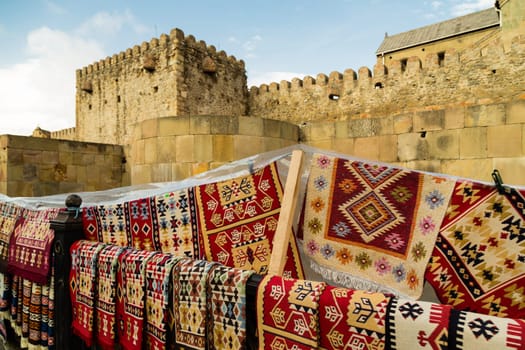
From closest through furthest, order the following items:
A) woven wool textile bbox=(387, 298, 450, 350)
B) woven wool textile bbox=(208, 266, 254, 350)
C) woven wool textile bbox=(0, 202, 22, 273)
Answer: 1. woven wool textile bbox=(387, 298, 450, 350)
2. woven wool textile bbox=(208, 266, 254, 350)
3. woven wool textile bbox=(0, 202, 22, 273)

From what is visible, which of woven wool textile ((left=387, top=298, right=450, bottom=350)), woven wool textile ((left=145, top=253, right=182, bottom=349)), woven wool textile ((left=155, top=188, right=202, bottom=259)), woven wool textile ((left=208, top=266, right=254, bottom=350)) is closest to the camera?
woven wool textile ((left=387, top=298, right=450, bottom=350))

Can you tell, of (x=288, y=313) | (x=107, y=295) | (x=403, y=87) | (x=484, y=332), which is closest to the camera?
(x=484, y=332)

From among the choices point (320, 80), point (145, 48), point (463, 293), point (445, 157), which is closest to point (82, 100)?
point (145, 48)

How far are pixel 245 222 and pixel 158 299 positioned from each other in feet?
2.30

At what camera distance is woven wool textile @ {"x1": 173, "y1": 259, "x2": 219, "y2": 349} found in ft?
5.62

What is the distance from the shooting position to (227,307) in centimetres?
164

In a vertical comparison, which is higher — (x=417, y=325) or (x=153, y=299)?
(x=417, y=325)

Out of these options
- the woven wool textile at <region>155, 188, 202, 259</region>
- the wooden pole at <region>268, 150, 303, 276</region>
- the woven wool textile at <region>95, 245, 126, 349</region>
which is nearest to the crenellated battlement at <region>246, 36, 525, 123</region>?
the wooden pole at <region>268, 150, 303, 276</region>

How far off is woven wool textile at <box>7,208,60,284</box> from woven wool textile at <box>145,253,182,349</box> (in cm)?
101

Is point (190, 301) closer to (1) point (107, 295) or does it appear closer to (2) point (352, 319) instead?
(1) point (107, 295)

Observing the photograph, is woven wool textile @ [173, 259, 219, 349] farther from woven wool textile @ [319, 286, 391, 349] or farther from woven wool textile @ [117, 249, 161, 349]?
woven wool textile @ [319, 286, 391, 349]

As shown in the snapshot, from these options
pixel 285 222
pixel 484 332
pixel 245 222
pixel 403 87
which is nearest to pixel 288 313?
pixel 285 222

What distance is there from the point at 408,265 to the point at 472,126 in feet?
9.11

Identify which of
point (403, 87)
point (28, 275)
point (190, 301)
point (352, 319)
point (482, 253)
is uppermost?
point (403, 87)
